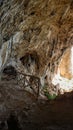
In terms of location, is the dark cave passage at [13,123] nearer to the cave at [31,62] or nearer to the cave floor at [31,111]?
the cave floor at [31,111]

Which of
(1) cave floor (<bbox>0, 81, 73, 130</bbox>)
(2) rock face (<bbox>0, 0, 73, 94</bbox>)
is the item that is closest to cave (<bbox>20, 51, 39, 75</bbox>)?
(2) rock face (<bbox>0, 0, 73, 94</bbox>)

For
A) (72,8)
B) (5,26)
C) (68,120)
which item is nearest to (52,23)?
(72,8)

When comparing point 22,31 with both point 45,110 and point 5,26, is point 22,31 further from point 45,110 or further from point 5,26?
point 45,110

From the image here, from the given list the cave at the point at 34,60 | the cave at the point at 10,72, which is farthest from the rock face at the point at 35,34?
the cave at the point at 10,72

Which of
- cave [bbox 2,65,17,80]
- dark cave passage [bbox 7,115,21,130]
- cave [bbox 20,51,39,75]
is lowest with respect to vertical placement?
dark cave passage [bbox 7,115,21,130]

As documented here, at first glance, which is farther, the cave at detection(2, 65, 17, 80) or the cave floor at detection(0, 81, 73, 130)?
the cave at detection(2, 65, 17, 80)

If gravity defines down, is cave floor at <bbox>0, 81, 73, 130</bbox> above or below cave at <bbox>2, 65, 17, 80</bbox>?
below

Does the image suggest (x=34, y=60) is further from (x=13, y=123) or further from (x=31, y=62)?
(x=13, y=123)

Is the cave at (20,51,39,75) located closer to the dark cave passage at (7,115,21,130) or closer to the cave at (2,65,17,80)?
the cave at (2,65,17,80)

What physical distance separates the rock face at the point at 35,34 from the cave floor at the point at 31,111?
6.92 ft

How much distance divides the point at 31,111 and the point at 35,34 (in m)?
5.23

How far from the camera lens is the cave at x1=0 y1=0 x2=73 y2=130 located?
24.4ft

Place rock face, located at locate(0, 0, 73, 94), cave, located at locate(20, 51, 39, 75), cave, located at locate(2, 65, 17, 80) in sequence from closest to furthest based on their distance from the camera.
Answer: rock face, located at locate(0, 0, 73, 94) < cave, located at locate(2, 65, 17, 80) < cave, located at locate(20, 51, 39, 75)

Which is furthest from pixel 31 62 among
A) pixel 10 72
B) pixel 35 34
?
pixel 35 34
